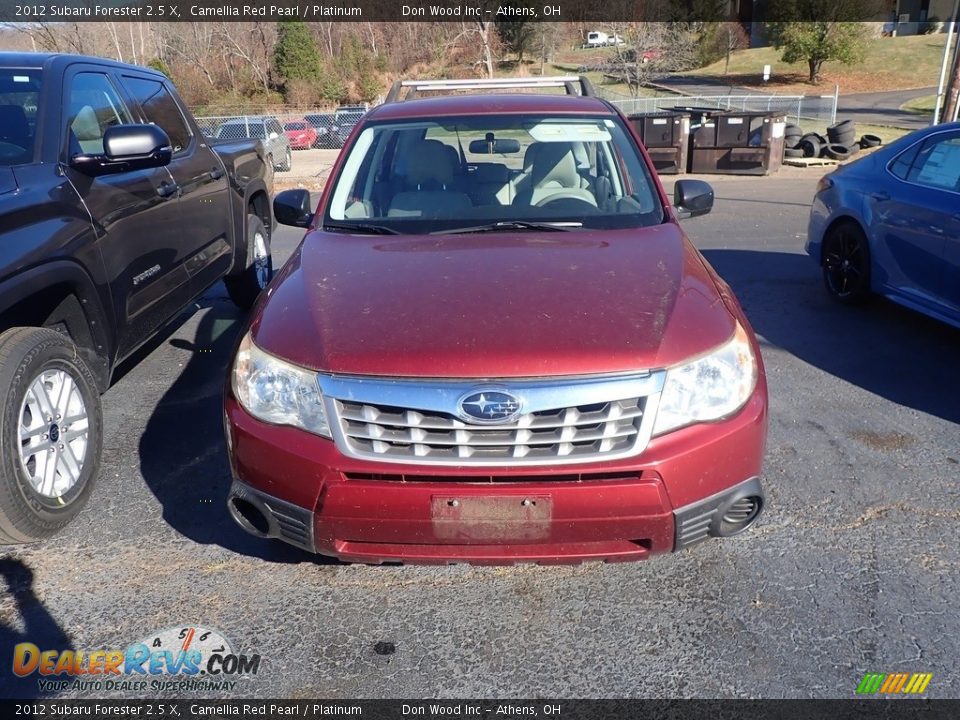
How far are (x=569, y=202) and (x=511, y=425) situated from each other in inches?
67.9

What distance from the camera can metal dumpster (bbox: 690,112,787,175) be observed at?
16.0 meters

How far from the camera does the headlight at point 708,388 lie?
2.42 metres

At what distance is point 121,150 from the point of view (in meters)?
3.60

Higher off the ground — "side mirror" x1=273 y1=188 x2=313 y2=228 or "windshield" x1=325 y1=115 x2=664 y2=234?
"windshield" x1=325 y1=115 x2=664 y2=234

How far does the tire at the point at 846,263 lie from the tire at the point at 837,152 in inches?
511

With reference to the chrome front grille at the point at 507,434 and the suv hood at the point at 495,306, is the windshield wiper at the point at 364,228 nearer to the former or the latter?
the suv hood at the point at 495,306

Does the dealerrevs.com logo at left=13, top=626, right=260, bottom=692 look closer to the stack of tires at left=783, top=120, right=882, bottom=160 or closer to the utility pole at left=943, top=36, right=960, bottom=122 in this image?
the stack of tires at left=783, top=120, right=882, bottom=160

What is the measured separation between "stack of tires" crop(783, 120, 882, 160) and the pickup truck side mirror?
1654 centimetres

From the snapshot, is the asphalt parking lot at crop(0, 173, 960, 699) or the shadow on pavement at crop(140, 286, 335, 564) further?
the shadow on pavement at crop(140, 286, 335, 564)

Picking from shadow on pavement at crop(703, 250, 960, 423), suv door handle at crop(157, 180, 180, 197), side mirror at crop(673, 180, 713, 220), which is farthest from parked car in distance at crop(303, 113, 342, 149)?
side mirror at crop(673, 180, 713, 220)

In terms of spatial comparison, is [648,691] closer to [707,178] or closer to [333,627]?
[333,627]

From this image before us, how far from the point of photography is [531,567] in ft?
9.94

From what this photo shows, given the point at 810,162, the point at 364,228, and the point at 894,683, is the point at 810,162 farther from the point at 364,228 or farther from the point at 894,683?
the point at 894,683

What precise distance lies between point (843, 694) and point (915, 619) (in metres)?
0.51
